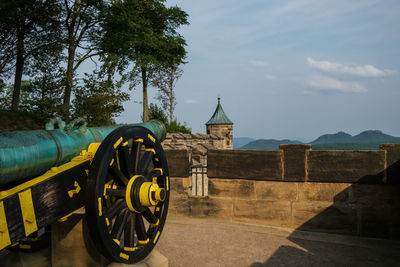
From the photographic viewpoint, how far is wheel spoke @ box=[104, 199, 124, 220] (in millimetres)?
2799

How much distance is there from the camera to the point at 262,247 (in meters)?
4.57

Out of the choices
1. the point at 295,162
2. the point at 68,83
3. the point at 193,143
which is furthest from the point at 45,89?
the point at 295,162

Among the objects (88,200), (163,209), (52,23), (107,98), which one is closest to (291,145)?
(163,209)

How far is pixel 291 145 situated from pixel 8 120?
10884mm

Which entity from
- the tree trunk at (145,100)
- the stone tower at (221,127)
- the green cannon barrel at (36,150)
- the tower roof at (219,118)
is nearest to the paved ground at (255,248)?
the green cannon barrel at (36,150)

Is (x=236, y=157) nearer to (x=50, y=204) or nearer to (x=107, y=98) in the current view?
(x=50, y=204)

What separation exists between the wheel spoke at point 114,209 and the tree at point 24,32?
13672 mm

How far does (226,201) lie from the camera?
5867 millimetres

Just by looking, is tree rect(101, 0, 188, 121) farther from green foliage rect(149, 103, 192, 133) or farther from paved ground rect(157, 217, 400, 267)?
paved ground rect(157, 217, 400, 267)

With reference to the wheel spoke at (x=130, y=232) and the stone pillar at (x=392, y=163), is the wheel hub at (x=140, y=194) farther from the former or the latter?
the stone pillar at (x=392, y=163)

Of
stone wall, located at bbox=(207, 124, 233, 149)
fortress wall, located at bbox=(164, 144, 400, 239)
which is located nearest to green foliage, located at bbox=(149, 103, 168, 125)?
stone wall, located at bbox=(207, 124, 233, 149)

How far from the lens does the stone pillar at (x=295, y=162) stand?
18.0 ft

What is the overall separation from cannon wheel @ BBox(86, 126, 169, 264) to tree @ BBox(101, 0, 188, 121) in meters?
17.7

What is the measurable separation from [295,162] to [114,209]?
3426 mm
